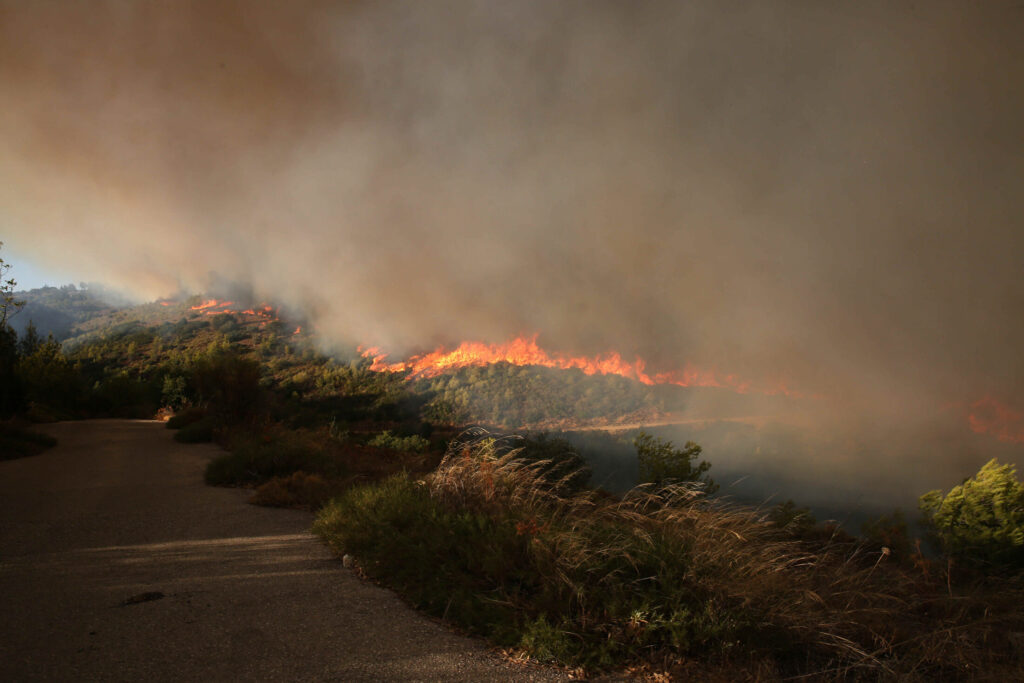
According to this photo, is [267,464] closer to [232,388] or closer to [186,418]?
[232,388]

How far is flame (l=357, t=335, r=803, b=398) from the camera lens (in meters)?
19.5

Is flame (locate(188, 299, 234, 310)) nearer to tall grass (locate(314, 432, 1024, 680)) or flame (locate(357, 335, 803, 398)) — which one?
flame (locate(357, 335, 803, 398))

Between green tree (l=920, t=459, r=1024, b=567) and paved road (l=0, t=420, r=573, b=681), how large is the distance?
613 centimetres

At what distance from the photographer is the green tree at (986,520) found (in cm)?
569

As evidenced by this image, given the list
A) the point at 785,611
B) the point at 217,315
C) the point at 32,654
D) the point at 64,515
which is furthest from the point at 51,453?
the point at 217,315

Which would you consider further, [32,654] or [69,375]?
[69,375]

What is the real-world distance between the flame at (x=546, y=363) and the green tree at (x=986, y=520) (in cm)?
1299

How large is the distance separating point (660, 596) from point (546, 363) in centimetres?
1836

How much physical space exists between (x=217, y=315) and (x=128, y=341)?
24.2 feet

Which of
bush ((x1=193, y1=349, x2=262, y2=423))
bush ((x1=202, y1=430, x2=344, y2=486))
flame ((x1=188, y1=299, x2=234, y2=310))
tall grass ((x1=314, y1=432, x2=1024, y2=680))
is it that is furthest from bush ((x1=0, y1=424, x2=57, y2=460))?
flame ((x1=188, y1=299, x2=234, y2=310))

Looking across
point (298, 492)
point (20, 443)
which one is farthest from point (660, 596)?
A: point (20, 443)

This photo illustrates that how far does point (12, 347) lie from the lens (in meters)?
12.8

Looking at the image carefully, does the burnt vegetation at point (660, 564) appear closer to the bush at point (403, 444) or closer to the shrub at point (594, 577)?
the shrub at point (594, 577)

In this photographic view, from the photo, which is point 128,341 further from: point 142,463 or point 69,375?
point 142,463
